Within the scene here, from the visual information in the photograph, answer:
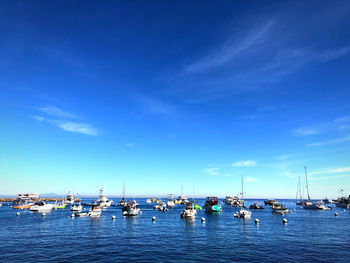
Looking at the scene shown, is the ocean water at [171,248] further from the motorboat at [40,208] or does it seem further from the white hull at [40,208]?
the motorboat at [40,208]

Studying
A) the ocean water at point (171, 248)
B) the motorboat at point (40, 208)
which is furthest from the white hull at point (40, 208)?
the ocean water at point (171, 248)

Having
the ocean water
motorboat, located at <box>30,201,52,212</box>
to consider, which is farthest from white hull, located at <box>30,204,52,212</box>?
the ocean water

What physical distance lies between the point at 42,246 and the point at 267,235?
49111 millimetres

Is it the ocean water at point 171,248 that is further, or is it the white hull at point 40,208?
the white hull at point 40,208

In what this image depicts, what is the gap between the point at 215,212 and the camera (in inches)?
4732

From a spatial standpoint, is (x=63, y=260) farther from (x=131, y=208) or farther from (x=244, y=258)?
(x=131, y=208)

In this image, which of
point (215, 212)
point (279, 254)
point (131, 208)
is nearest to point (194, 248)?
point (279, 254)

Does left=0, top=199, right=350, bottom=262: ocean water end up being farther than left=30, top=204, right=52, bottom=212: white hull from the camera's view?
No

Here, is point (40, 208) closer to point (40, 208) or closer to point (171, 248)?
point (40, 208)

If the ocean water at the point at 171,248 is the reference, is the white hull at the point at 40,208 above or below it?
below

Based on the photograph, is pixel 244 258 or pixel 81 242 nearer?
pixel 244 258

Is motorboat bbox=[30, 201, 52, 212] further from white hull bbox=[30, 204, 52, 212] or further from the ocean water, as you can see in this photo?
the ocean water

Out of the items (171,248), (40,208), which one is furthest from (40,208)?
(171,248)

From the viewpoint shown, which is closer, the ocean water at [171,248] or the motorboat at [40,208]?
the ocean water at [171,248]
